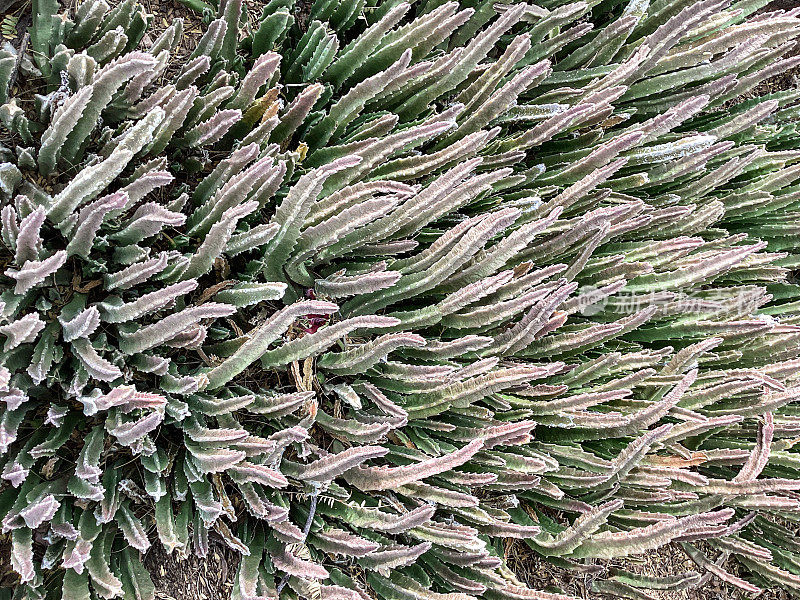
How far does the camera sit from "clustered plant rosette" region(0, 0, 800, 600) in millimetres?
1638

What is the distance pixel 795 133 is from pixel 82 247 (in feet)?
8.75

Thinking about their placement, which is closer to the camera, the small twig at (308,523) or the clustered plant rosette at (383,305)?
the clustered plant rosette at (383,305)

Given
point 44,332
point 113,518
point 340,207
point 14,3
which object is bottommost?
point 113,518

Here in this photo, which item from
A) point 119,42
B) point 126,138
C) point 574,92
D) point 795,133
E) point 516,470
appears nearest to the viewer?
point 126,138

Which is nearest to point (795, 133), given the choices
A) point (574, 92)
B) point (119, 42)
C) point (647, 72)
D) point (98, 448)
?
point (647, 72)

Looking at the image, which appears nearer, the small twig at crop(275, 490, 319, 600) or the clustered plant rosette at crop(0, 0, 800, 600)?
the clustered plant rosette at crop(0, 0, 800, 600)

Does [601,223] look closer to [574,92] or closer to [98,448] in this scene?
[574,92]

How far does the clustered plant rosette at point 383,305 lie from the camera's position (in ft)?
5.37

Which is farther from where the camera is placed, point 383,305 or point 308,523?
point 383,305

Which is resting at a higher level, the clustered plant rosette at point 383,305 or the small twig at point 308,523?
the clustered plant rosette at point 383,305

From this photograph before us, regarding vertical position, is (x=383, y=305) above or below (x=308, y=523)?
above

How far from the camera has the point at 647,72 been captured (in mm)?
2387

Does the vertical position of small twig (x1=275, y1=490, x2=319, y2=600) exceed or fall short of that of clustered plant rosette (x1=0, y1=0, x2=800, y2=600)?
it falls short

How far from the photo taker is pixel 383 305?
2.00 m
